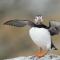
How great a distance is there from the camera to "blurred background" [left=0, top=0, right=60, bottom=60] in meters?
2.06

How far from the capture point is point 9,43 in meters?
2.06

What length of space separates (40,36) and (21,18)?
18 cm

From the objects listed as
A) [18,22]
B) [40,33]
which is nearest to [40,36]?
[40,33]

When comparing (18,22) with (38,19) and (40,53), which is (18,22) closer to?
(38,19)

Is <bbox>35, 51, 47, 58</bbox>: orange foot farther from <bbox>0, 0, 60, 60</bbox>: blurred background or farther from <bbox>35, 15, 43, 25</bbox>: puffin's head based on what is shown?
<bbox>35, 15, 43, 25</bbox>: puffin's head

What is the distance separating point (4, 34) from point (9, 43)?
0.23 feet

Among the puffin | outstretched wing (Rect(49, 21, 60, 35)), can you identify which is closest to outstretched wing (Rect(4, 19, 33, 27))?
the puffin

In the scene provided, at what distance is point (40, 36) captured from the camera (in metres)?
2.06

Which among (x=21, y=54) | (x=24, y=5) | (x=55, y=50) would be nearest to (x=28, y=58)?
(x=21, y=54)

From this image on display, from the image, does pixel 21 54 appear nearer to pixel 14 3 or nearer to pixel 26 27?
pixel 26 27

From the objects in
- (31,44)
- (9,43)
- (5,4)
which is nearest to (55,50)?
(31,44)

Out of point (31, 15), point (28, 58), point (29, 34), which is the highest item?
point (31, 15)

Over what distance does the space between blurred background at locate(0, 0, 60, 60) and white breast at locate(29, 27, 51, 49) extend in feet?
0.09

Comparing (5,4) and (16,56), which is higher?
(5,4)
